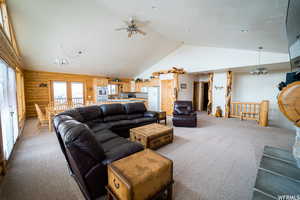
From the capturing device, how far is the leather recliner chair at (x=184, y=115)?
4.38 metres

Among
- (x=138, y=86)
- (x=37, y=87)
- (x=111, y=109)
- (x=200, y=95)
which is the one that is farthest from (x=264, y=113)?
(x=37, y=87)

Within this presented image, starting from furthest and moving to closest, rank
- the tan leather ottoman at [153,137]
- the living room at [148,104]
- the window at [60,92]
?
the window at [60,92] → the tan leather ottoman at [153,137] → the living room at [148,104]

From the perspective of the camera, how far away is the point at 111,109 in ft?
12.1

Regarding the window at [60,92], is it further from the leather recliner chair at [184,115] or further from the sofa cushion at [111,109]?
the leather recliner chair at [184,115]

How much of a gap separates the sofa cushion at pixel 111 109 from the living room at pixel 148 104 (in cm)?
3

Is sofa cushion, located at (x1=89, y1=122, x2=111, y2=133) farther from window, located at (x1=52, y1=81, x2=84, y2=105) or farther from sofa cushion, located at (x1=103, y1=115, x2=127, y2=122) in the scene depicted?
window, located at (x1=52, y1=81, x2=84, y2=105)

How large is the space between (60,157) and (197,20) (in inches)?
169

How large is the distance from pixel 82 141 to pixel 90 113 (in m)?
2.21

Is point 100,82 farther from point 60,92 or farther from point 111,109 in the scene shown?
point 111,109

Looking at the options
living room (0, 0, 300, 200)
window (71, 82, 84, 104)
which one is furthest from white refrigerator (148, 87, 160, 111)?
window (71, 82, 84, 104)

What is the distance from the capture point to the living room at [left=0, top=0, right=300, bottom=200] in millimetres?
1369

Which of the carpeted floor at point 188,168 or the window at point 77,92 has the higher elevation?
the window at point 77,92

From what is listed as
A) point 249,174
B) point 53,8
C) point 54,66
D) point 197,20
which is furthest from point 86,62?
point 249,174

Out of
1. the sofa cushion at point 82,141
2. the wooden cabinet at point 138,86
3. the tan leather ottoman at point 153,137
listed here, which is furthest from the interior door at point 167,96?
the sofa cushion at point 82,141
